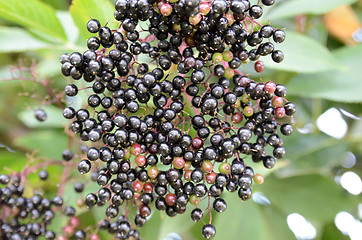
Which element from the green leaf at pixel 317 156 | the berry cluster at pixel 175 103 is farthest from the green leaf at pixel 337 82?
the berry cluster at pixel 175 103

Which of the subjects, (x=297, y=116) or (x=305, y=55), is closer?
(x=305, y=55)

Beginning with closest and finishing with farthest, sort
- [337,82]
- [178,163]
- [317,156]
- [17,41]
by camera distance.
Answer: [178,163]
[337,82]
[17,41]
[317,156]

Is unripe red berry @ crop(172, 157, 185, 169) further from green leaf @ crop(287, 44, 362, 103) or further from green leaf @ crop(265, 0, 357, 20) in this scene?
green leaf @ crop(265, 0, 357, 20)

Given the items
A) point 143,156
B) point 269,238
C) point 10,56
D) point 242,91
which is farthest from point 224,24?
point 10,56

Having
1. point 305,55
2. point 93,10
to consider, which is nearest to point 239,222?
point 305,55

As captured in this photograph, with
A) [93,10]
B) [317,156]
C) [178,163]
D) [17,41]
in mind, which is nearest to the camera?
[178,163]

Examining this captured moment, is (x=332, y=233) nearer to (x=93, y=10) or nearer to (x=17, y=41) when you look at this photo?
(x=93, y=10)

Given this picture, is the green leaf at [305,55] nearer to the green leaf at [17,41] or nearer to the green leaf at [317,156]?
the green leaf at [317,156]

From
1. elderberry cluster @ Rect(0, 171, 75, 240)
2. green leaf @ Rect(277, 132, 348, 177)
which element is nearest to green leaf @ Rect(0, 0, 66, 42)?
elderberry cluster @ Rect(0, 171, 75, 240)
